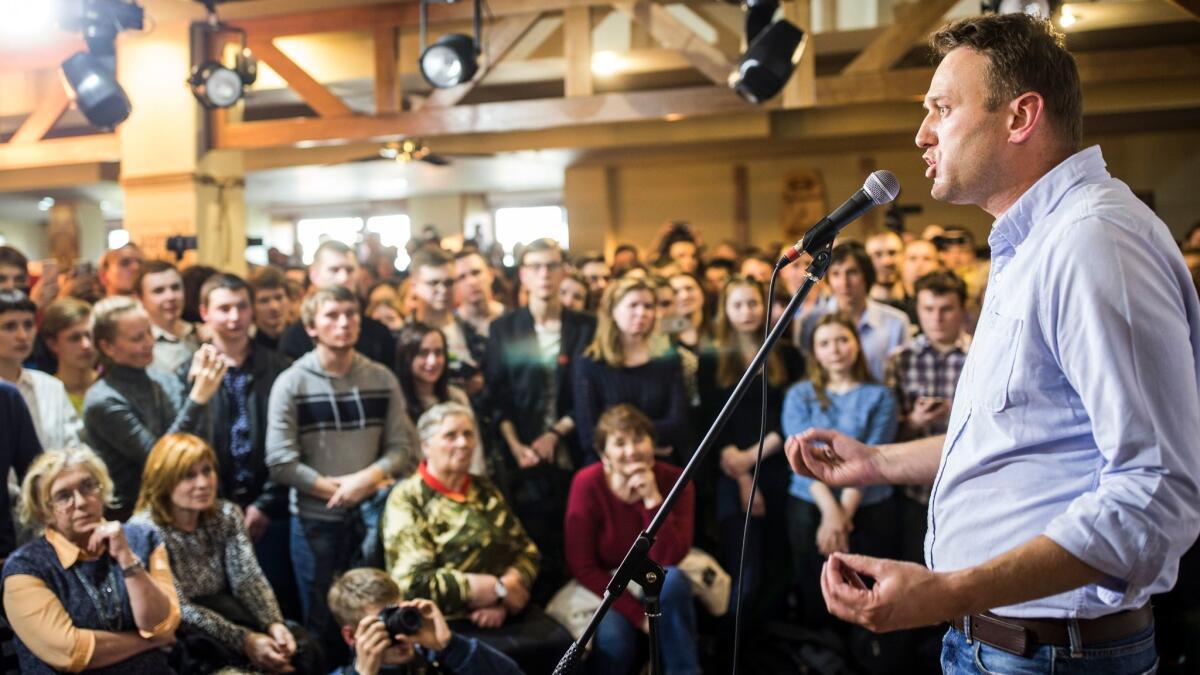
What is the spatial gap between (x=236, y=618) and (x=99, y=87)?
128 inches

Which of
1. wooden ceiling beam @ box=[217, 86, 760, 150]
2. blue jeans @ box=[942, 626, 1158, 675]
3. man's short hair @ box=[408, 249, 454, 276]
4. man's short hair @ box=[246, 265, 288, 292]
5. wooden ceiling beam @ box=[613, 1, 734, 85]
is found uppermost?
wooden ceiling beam @ box=[613, 1, 734, 85]

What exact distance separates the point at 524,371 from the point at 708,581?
3.67 feet

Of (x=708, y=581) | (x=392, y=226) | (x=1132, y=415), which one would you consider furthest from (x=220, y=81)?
(x=392, y=226)

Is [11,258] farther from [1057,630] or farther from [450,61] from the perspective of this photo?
[1057,630]

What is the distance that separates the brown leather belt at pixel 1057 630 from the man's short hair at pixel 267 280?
3870 millimetres

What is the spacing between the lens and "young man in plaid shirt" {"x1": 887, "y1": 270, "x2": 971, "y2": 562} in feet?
13.5

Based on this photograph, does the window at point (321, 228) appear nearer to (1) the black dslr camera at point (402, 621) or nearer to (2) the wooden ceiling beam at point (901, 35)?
(2) the wooden ceiling beam at point (901, 35)

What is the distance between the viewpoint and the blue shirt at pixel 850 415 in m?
4.04

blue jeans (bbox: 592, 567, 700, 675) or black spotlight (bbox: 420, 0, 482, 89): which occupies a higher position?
black spotlight (bbox: 420, 0, 482, 89)

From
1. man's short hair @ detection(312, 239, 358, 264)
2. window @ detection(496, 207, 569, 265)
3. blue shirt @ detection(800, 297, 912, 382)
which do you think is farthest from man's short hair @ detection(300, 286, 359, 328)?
window @ detection(496, 207, 569, 265)

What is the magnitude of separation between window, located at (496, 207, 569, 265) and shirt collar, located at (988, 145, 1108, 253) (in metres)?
13.4

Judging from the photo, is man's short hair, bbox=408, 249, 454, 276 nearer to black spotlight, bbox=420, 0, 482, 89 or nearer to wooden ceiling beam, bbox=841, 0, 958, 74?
black spotlight, bbox=420, 0, 482, 89

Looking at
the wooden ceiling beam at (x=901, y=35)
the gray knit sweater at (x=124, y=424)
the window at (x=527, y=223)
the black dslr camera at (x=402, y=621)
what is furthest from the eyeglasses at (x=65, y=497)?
the window at (x=527, y=223)

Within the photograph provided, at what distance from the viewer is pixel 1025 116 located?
4.48ft
